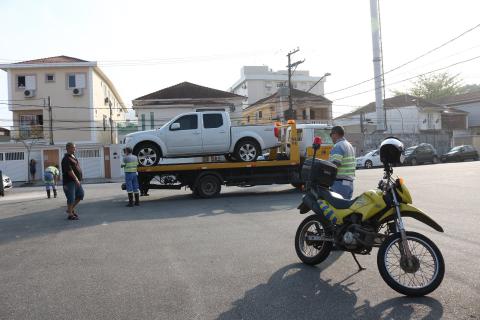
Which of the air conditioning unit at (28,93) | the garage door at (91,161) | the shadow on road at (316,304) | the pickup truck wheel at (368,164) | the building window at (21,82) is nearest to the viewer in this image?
the shadow on road at (316,304)

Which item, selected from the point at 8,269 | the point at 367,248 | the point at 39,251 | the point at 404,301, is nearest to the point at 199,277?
the point at 367,248

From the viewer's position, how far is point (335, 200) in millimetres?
5457

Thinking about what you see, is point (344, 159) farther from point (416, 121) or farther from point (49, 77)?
point (416, 121)

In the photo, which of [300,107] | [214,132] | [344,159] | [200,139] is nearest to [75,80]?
[300,107]

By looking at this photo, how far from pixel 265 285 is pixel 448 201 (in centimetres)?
813

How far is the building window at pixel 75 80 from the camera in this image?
39.9 m

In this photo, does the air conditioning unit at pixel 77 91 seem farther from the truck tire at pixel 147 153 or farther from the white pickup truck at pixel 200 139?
the truck tire at pixel 147 153

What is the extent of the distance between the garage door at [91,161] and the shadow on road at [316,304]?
34.1 meters

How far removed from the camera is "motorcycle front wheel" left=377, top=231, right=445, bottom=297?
4.49 metres

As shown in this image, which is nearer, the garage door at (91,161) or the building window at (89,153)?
the garage door at (91,161)

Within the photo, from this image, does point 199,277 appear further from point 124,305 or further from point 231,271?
point 124,305

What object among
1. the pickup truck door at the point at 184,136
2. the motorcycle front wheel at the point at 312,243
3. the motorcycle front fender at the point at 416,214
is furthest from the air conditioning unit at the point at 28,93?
the motorcycle front fender at the point at 416,214

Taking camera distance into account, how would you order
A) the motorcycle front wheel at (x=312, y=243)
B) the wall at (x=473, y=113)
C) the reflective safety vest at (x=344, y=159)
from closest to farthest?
the motorcycle front wheel at (x=312, y=243) < the reflective safety vest at (x=344, y=159) < the wall at (x=473, y=113)

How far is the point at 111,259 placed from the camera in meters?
6.46
